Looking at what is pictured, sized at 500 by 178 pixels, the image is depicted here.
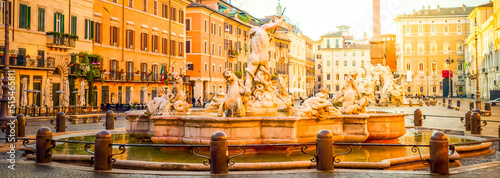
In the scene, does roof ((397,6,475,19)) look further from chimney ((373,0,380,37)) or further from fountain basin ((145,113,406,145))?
fountain basin ((145,113,406,145))

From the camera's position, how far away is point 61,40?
3362 cm

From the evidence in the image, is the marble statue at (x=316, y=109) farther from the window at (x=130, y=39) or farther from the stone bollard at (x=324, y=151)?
the window at (x=130, y=39)

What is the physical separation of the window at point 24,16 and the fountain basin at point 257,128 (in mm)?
22708

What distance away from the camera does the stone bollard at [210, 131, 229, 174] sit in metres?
8.42

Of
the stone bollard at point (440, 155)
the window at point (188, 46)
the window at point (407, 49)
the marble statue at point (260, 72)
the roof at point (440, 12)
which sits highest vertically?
the roof at point (440, 12)

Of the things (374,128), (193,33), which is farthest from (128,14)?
(374,128)

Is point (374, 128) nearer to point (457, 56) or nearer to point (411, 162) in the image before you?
point (411, 162)

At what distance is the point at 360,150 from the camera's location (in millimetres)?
11945

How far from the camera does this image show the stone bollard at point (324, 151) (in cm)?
873

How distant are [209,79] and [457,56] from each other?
5907 cm

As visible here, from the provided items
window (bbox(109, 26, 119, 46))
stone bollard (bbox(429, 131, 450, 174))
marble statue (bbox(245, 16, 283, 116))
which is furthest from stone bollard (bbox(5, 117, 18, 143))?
window (bbox(109, 26, 119, 46))

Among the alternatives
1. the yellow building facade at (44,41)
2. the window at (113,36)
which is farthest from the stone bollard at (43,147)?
the window at (113,36)

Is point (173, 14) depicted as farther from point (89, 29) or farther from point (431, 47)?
point (431, 47)

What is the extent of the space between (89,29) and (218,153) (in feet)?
102
